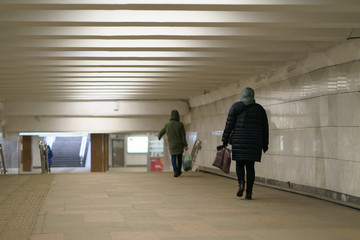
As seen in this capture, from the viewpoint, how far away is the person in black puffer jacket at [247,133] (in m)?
8.27

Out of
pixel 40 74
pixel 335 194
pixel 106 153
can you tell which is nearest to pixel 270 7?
pixel 335 194

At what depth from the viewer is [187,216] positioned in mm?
6770

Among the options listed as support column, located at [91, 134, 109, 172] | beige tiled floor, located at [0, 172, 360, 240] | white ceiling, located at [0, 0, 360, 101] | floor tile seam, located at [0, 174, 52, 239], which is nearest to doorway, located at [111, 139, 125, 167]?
support column, located at [91, 134, 109, 172]

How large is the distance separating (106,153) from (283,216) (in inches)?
1088

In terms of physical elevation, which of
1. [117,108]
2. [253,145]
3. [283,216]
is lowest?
[283,216]

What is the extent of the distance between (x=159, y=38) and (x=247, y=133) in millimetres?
2077

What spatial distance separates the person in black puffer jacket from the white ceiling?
117 centimetres

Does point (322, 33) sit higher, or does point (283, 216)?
point (322, 33)

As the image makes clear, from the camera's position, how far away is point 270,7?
674 cm

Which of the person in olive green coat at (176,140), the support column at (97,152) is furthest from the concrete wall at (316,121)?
the support column at (97,152)

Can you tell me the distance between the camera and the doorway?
3754 centimetres

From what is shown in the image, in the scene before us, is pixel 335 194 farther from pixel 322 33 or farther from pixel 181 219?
pixel 181 219

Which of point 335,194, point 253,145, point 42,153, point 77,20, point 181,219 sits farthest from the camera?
point 42,153

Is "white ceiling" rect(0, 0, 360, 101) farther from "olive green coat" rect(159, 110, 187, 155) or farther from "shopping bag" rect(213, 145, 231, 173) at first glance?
"shopping bag" rect(213, 145, 231, 173)
